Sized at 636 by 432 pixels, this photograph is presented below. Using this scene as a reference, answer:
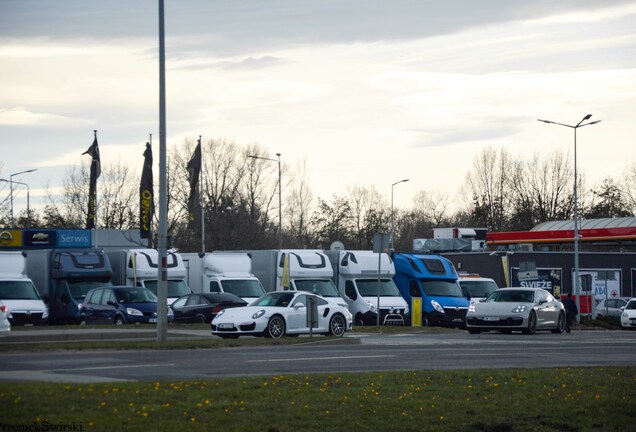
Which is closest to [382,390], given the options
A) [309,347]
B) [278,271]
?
[309,347]

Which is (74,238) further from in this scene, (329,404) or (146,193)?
(329,404)

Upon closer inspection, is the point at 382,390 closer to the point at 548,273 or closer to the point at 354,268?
the point at 354,268

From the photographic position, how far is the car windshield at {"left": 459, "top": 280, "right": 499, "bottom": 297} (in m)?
47.9

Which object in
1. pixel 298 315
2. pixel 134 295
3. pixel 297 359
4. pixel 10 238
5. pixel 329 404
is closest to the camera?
pixel 329 404

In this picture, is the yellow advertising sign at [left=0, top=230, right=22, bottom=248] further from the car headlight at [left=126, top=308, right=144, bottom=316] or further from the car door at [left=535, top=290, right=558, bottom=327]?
the car door at [left=535, top=290, right=558, bottom=327]

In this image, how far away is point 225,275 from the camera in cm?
4284

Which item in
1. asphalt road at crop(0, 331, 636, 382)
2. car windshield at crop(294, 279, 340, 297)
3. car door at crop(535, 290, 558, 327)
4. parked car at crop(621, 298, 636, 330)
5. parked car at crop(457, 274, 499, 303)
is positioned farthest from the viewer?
parked car at crop(621, 298, 636, 330)

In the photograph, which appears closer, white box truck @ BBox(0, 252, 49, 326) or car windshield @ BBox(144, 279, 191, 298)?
white box truck @ BBox(0, 252, 49, 326)

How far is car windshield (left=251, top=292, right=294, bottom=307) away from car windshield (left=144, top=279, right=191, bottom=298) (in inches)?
487

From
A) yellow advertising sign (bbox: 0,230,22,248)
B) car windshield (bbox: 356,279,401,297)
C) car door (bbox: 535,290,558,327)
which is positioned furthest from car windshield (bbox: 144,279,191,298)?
car door (bbox: 535,290,558,327)

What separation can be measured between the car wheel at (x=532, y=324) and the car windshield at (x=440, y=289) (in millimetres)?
7863

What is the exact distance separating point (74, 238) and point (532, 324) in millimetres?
21397

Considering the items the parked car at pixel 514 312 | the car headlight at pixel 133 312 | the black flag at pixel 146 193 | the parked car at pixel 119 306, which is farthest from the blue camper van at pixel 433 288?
the car headlight at pixel 133 312

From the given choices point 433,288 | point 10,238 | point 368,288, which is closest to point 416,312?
point 433,288
